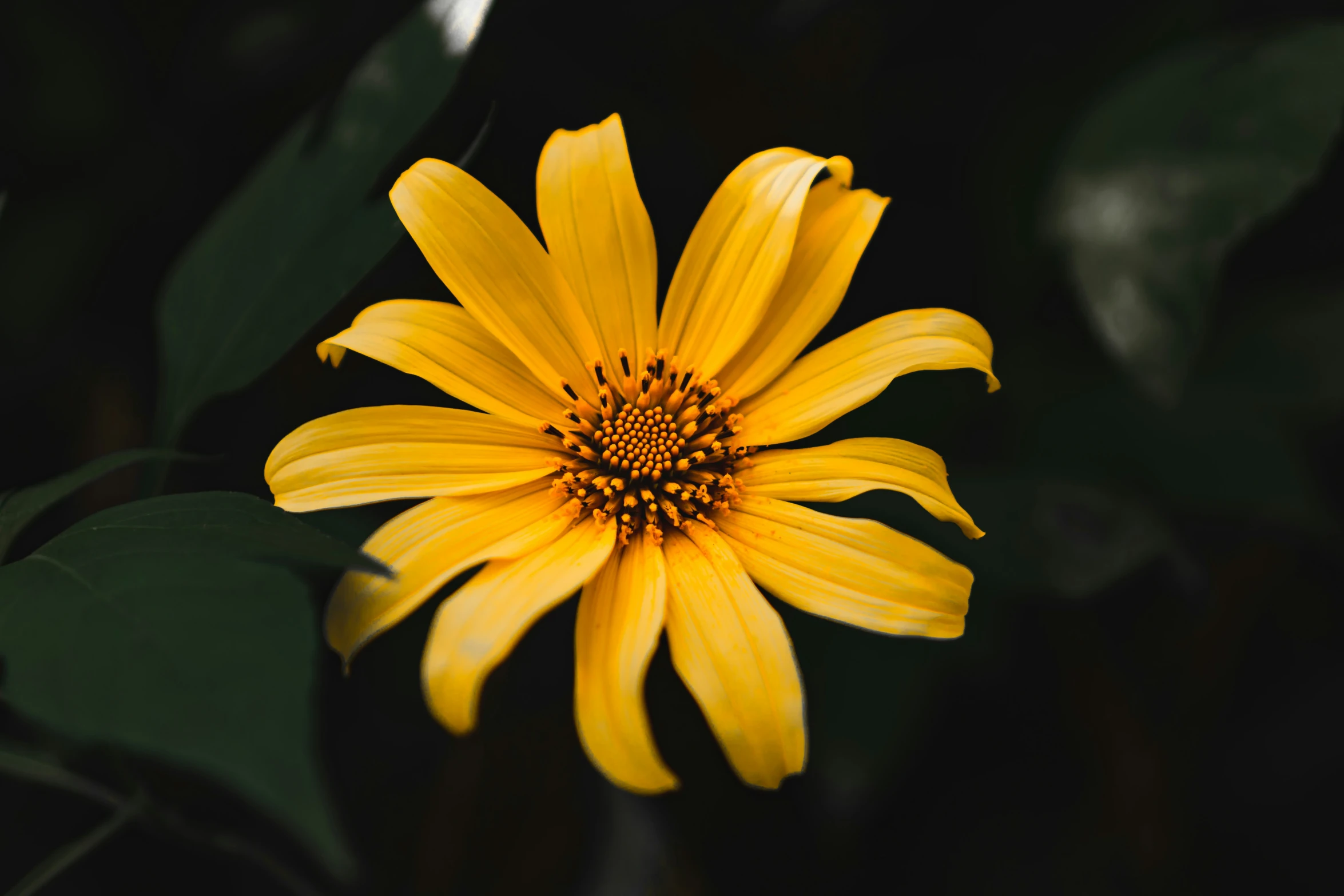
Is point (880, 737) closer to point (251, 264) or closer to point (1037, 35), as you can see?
point (251, 264)

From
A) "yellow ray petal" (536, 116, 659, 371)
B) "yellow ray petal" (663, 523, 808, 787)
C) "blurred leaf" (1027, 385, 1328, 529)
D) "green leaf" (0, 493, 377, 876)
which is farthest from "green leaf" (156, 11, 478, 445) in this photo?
"blurred leaf" (1027, 385, 1328, 529)

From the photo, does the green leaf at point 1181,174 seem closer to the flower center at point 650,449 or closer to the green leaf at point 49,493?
the flower center at point 650,449

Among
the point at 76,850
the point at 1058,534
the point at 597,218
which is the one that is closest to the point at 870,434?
the point at 1058,534

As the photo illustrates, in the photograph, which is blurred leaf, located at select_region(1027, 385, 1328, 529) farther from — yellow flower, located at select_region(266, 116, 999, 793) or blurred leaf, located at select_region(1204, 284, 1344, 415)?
yellow flower, located at select_region(266, 116, 999, 793)

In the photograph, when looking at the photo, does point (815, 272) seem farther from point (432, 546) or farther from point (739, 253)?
point (432, 546)

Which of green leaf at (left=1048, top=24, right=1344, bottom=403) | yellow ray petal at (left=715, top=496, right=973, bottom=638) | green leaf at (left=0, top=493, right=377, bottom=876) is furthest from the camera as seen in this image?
green leaf at (left=1048, top=24, right=1344, bottom=403)

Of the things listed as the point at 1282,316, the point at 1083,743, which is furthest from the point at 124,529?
the point at 1282,316
